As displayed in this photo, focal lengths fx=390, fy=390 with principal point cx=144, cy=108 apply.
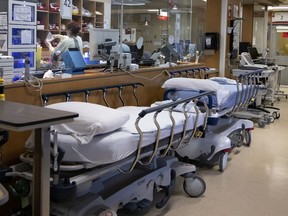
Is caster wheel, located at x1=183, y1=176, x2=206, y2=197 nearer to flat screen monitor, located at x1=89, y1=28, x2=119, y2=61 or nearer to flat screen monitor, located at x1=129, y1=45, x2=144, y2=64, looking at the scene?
flat screen monitor, located at x1=89, y1=28, x2=119, y2=61

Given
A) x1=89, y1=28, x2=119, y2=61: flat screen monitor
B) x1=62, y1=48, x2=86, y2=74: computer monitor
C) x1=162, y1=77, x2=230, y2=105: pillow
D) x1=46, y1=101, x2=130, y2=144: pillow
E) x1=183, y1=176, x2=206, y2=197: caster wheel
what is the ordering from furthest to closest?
x1=162, y1=77, x2=230, y2=105: pillow
x1=89, y1=28, x2=119, y2=61: flat screen monitor
x1=62, y1=48, x2=86, y2=74: computer monitor
x1=183, y1=176, x2=206, y2=197: caster wheel
x1=46, y1=101, x2=130, y2=144: pillow

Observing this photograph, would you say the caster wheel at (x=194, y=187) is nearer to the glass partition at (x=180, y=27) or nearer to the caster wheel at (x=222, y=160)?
the caster wheel at (x=222, y=160)

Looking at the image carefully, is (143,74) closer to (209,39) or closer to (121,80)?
(121,80)

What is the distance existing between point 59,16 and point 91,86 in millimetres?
4513

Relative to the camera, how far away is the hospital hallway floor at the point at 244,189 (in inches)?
136

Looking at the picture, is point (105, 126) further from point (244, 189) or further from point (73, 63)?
point (244, 189)

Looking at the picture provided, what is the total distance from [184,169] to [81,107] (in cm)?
147

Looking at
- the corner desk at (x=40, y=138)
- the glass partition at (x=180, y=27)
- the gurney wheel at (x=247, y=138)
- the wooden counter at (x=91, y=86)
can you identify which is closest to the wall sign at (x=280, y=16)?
the glass partition at (x=180, y=27)

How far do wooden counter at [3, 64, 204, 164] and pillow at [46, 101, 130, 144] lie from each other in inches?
15.8

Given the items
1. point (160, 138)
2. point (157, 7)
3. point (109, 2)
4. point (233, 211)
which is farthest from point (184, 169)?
point (157, 7)

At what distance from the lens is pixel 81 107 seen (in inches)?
105

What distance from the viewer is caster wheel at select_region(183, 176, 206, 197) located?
3.66 metres

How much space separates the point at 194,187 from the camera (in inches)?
144

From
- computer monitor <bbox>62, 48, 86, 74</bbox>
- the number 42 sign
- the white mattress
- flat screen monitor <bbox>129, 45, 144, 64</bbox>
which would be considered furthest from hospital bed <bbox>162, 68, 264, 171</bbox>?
the number 42 sign
